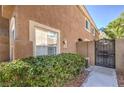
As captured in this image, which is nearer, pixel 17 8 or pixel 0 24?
pixel 17 8

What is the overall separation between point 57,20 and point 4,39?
2067mm

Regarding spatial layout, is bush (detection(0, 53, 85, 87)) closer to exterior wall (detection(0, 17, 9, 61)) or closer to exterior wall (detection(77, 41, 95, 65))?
exterior wall (detection(0, 17, 9, 61))

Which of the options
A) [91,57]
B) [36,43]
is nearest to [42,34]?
[36,43]

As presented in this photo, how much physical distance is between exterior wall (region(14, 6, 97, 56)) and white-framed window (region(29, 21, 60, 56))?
161 millimetres

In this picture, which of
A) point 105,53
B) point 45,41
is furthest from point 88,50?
point 45,41

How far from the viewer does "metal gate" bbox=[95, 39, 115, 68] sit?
7211 millimetres

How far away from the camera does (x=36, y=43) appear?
5.24 meters

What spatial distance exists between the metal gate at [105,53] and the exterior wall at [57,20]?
3.38 feet

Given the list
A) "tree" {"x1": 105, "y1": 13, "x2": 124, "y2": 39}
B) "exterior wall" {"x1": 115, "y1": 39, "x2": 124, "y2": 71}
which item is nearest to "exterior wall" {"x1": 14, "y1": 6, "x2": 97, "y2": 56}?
"tree" {"x1": 105, "y1": 13, "x2": 124, "y2": 39}

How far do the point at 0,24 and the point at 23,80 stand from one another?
1979mm

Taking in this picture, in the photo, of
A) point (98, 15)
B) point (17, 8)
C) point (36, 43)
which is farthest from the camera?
point (98, 15)
